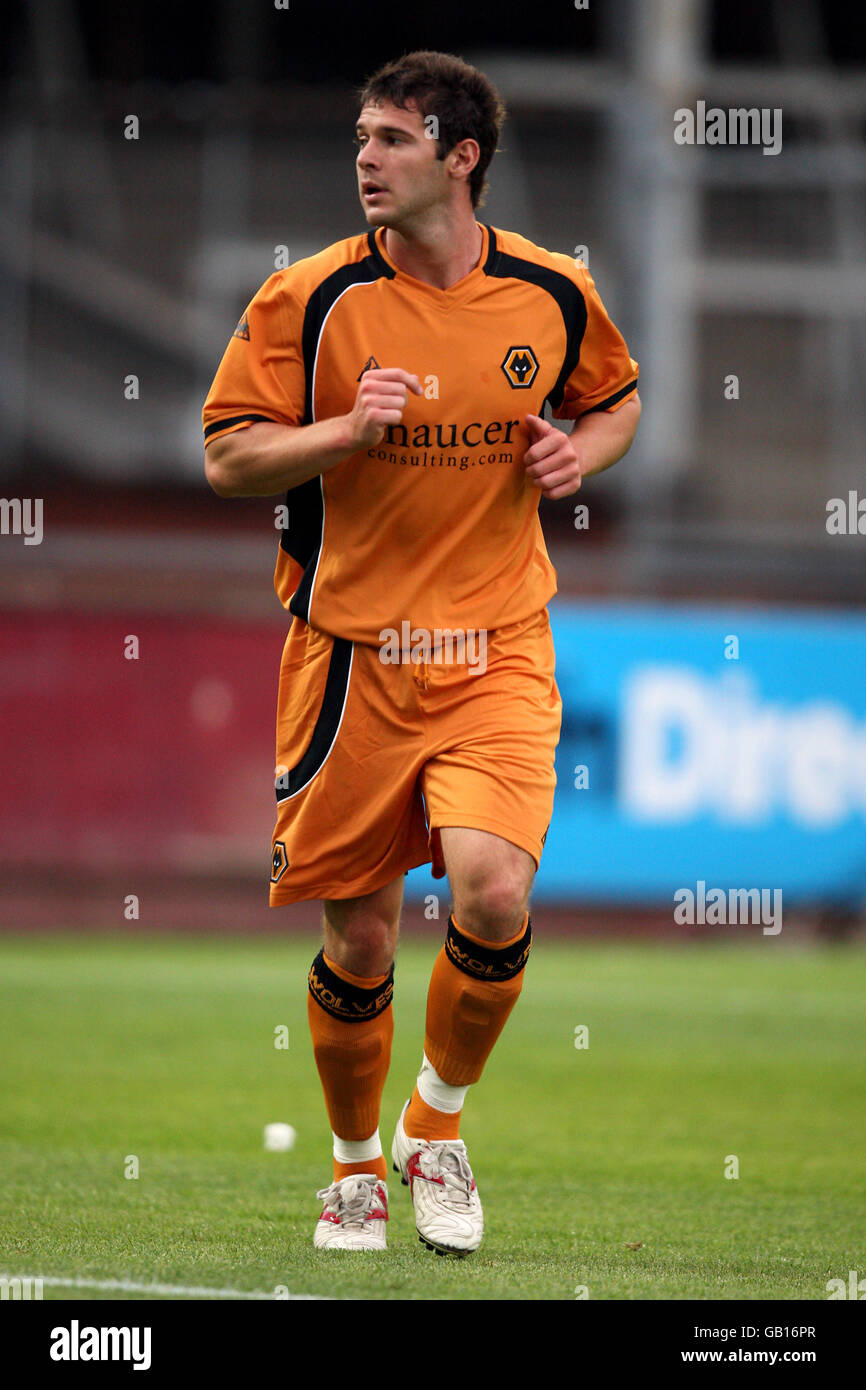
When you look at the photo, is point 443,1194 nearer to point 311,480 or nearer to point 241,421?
point 311,480

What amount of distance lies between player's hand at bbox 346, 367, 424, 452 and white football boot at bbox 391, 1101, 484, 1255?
170cm

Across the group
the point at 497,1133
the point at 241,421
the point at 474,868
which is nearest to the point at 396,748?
the point at 474,868

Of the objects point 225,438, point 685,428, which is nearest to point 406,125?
point 225,438

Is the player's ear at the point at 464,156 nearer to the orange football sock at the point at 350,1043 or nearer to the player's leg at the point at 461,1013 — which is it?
the player's leg at the point at 461,1013

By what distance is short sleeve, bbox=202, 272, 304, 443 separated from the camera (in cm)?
457

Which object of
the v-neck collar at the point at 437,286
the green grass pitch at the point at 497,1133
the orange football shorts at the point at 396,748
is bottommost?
the green grass pitch at the point at 497,1133

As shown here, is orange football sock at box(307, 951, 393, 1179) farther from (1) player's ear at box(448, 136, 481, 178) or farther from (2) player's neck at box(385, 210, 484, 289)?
(1) player's ear at box(448, 136, 481, 178)

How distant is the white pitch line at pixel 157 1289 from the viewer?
12.6ft

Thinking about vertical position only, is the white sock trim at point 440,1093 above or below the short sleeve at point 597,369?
below

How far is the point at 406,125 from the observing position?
4.59 meters

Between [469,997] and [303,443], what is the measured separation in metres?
1.35

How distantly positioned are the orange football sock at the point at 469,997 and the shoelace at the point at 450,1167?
83 millimetres

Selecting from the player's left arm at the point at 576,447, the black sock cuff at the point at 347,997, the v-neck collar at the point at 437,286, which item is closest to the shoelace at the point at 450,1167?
the black sock cuff at the point at 347,997

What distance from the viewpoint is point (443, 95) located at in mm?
4656
